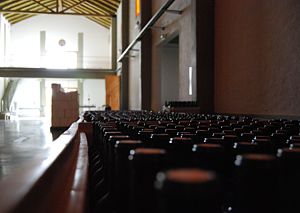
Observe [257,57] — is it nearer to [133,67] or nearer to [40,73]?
[133,67]

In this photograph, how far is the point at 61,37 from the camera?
22.5 metres

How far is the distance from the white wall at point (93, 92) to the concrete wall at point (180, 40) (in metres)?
14.6

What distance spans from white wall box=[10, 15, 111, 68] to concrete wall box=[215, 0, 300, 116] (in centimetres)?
1771

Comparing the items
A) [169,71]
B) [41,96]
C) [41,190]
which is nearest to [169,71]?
[169,71]

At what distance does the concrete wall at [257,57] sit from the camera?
3260 millimetres

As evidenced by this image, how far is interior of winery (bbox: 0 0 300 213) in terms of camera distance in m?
0.29

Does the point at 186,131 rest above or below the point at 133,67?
below

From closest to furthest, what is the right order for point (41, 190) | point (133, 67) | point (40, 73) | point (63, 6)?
point (41, 190) → point (133, 67) → point (40, 73) → point (63, 6)

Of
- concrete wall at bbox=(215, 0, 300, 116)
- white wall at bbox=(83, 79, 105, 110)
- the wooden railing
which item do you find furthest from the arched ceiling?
the wooden railing

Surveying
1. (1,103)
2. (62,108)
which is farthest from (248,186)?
(1,103)

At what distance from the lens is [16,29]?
2214 centimetres

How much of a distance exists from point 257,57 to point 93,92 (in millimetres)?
20060

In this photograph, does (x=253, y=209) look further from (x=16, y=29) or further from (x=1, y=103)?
(x=16, y=29)

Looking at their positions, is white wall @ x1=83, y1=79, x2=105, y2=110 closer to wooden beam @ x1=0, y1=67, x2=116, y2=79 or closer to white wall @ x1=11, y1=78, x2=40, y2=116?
white wall @ x1=11, y1=78, x2=40, y2=116
